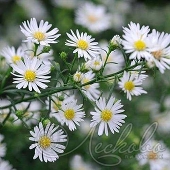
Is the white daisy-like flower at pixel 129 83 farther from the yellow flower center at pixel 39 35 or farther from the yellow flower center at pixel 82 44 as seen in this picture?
the yellow flower center at pixel 39 35

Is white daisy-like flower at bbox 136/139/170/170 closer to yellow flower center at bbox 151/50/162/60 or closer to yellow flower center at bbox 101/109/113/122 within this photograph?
yellow flower center at bbox 101/109/113/122

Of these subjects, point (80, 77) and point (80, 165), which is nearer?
point (80, 77)

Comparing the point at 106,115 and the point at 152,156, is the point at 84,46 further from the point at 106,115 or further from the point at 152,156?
the point at 152,156

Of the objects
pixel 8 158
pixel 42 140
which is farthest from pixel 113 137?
pixel 42 140

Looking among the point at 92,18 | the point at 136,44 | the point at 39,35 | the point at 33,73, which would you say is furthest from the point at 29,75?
the point at 92,18

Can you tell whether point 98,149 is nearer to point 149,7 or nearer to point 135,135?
point 135,135
